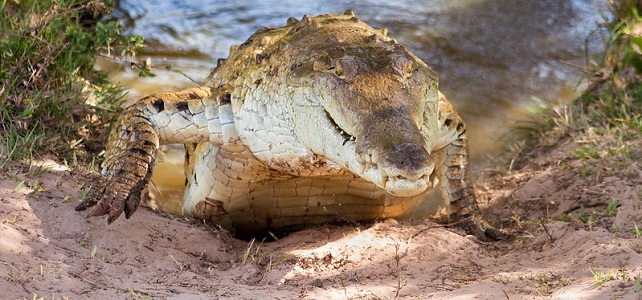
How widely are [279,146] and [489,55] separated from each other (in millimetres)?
4972

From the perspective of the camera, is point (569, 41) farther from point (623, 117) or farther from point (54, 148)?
point (54, 148)

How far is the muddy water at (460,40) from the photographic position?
709cm

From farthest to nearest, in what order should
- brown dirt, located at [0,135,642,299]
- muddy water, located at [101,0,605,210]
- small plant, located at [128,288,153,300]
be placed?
1. muddy water, located at [101,0,605,210]
2. brown dirt, located at [0,135,642,299]
3. small plant, located at [128,288,153,300]

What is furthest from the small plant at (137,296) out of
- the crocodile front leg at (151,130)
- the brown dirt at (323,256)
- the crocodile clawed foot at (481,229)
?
the crocodile clawed foot at (481,229)

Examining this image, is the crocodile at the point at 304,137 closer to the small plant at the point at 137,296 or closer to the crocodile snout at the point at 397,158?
the crocodile snout at the point at 397,158

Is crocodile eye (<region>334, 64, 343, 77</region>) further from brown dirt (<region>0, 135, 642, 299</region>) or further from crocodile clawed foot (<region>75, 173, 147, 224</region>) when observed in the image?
crocodile clawed foot (<region>75, 173, 147, 224</region>)

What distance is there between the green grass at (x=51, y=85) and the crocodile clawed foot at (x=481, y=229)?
2.13m

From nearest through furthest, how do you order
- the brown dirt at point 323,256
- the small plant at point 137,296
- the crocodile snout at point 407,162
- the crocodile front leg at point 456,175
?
the crocodile snout at point 407,162 → the small plant at point 137,296 → the brown dirt at point 323,256 → the crocodile front leg at point 456,175

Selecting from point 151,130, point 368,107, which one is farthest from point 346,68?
point 151,130

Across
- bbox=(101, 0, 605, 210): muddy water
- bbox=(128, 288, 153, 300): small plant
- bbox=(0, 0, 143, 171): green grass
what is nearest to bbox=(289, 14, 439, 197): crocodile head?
bbox=(128, 288, 153, 300): small plant

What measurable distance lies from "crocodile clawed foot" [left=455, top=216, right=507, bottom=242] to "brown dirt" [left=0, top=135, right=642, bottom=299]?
79 mm

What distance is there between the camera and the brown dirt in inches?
118

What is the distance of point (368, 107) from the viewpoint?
3133 mm

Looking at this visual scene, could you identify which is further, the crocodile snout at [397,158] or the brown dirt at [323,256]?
the brown dirt at [323,256]
